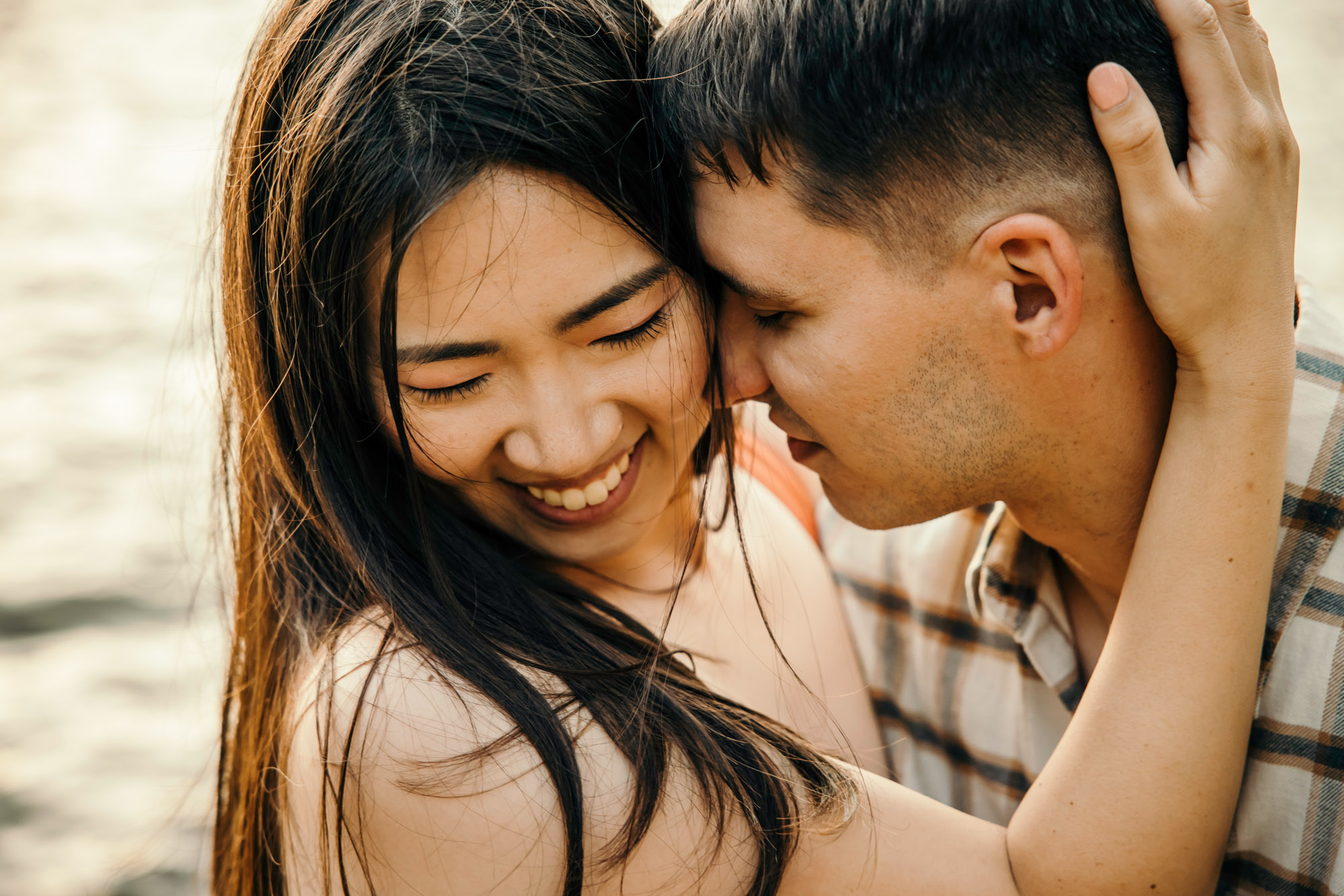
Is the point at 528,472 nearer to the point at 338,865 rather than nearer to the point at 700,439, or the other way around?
the point at 700,439

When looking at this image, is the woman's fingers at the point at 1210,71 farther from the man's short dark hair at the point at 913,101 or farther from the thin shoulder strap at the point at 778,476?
the thin shoulder strap at the point at 778,476


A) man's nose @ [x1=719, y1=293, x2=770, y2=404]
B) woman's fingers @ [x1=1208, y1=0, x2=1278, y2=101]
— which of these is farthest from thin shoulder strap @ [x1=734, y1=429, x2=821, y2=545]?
woman's fingers @ [x1=1208, y1=0, x2=1278, y2=101]

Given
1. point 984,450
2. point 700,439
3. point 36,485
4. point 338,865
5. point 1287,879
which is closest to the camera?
point 338,865

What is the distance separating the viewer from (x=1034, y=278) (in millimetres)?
1698

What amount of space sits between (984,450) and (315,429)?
1.06 metres

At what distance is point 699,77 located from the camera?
1688mm

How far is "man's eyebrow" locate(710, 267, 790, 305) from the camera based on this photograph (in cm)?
176

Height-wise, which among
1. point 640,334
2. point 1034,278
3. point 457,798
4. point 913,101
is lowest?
point 457,798

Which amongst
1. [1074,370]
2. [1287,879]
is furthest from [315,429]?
[1287,879]

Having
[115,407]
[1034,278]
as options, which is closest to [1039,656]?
[1034,278]

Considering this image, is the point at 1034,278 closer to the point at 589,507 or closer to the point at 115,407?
the point at 589,507

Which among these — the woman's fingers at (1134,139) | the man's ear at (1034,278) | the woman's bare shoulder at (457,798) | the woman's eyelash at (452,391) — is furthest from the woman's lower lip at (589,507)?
the woman's fingers at (1134,139)

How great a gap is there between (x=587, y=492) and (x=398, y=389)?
1.26 feet

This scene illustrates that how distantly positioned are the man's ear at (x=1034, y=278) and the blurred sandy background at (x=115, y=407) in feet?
2.63
